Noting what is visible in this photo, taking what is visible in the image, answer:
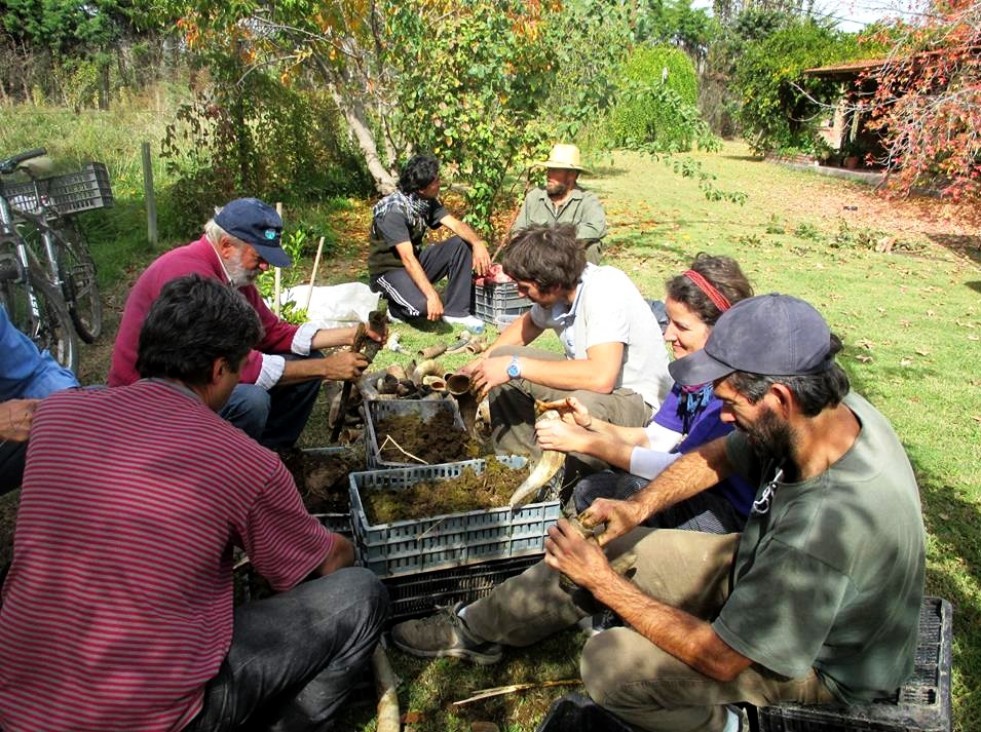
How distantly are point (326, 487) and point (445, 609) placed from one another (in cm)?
82

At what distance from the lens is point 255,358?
390 cm

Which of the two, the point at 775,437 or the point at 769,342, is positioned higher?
the point at 769,342

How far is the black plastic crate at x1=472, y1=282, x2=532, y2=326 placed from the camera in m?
6.95

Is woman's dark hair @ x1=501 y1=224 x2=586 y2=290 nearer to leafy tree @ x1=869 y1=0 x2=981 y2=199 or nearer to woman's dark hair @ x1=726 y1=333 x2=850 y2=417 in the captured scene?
woman's dark hair @ x1=726 y1=333 x2=850 y2=417

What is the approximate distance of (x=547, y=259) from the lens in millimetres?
3732

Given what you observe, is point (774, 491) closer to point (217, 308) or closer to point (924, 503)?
point (217, 308)

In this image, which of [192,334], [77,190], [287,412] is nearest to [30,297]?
[77,190]

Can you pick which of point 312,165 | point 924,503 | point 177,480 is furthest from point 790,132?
point 177,480

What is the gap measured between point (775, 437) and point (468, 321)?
5.14 m

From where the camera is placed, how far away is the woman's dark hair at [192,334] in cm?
222

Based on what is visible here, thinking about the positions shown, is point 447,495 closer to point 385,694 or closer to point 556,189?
point 385,694

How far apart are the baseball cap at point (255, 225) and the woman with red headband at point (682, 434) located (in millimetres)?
1745

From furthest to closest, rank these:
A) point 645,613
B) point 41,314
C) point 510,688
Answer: point 41,314 < point 510,688 < point 645,613

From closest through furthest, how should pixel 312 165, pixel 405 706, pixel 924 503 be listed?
1. pixel 405 706
2. pixel 924 503
3. pixel 312 165
